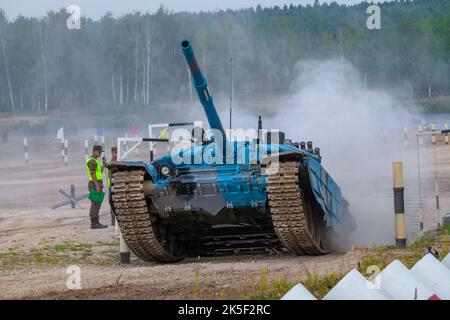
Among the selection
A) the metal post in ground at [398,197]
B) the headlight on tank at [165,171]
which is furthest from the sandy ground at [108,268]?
the headlight on tank at [165,171]

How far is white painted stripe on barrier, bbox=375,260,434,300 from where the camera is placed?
6801 mm

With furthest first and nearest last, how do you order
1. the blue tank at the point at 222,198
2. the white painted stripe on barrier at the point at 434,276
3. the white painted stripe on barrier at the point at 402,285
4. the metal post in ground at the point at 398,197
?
the metal post in ground at the point at 398,197 < the blue tank at the point at 222,198 < the white painted stripe on barrier at the point at 434,276 < the white painted stripe on barrier at the point at 402,285

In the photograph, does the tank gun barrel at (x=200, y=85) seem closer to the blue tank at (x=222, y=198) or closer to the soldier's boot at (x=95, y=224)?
the blue tank at (x=222, y=198)

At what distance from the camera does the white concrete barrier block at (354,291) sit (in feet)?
20.7

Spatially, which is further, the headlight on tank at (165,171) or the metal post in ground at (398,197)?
the headlight on tank at (165,171)

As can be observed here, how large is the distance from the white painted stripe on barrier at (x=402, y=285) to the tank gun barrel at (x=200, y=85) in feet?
17.2

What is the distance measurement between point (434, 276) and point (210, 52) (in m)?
27.8

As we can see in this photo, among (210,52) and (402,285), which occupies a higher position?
(210,52)

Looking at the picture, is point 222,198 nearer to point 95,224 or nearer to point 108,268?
point 108,268

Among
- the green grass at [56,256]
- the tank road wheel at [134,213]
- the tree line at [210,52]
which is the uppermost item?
the tree line at [210,52]

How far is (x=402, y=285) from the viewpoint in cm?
686

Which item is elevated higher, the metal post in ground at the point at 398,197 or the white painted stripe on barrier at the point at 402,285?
the metal post in ground at the point at 398,197

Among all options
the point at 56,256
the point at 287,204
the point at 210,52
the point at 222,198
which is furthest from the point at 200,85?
the point at 210,52

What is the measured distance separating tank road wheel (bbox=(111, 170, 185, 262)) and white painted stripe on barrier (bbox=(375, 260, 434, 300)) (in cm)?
525
